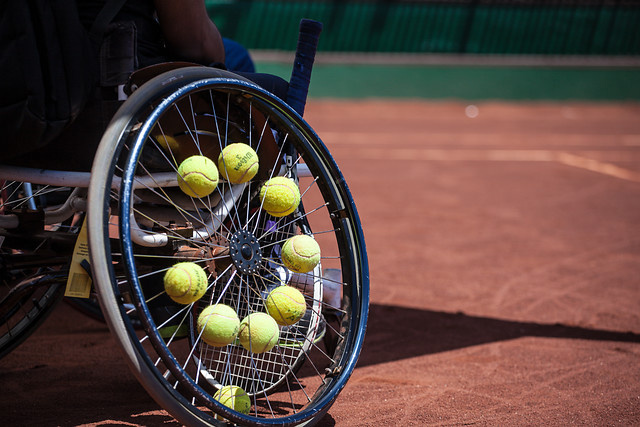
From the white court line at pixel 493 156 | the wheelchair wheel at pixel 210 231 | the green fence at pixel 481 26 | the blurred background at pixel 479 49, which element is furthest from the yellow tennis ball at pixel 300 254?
the green fence at pixel 481 26

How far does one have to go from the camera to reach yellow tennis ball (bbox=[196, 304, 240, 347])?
1890 millimetres

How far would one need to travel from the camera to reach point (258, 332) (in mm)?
1968

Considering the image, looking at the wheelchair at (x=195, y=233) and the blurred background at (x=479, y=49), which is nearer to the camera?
the wheelchair at (x=195, y=233)

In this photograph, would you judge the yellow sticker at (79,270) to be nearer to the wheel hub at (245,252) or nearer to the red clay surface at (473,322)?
the wheel hub at (245,252)

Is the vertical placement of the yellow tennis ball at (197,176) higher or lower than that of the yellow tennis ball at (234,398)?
higher

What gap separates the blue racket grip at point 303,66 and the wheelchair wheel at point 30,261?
85 centimetres

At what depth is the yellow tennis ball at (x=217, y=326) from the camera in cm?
189

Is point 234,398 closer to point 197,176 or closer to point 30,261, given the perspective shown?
point 197,176

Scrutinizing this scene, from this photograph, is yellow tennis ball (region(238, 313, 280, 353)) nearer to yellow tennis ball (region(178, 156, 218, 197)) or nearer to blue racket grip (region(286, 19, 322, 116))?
yellow tennis ball (region(178, 156, 218, 197))

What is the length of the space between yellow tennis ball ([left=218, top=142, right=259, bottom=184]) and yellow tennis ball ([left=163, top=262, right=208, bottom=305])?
34cm

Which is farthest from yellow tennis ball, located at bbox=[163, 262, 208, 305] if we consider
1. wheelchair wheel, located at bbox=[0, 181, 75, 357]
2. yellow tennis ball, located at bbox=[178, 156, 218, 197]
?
wheelchair wheel, located at bbox=[0, 181, 75, 357]

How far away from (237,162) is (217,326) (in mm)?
493

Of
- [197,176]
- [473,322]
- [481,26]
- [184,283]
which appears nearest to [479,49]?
[481,26]

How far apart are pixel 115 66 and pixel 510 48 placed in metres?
18.2
